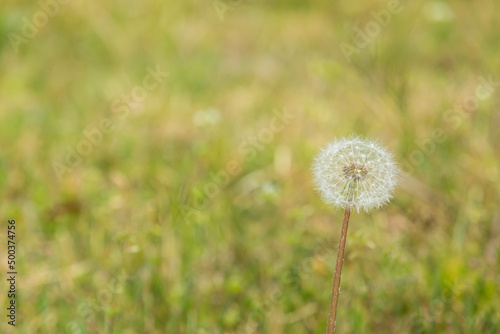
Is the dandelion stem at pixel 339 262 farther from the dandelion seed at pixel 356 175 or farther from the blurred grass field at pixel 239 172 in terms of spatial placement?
the blurred grass field at pixel 239 172

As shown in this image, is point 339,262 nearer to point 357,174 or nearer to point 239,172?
point 357,174

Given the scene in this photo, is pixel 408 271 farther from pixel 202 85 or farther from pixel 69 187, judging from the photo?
pixel 202 85

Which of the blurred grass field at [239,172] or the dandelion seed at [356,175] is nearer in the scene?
the dandelion seed at [356,175]

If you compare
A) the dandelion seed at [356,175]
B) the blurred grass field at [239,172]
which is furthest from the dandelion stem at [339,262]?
the blurred grass field at [239,172]

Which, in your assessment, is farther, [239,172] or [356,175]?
[239,172]

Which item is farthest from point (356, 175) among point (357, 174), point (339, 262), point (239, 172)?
point (239, 172)

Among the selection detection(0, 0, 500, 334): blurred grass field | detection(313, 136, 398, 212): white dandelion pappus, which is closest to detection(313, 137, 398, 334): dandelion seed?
detection(313, 136, 398, 212): white dandelion pappus

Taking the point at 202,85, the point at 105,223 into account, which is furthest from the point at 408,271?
the point at 202,85
